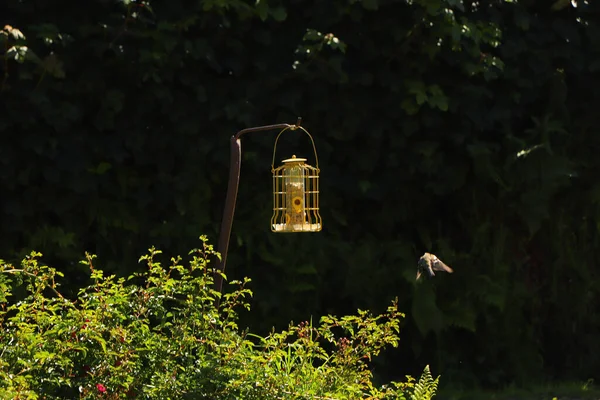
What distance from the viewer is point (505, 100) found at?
6.90 m

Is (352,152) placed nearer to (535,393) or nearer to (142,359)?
(535,393)

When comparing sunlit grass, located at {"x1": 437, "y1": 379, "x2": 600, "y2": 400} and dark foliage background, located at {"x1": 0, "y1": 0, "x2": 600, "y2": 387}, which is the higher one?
dark foliage background, located at {"x1": 0, "y1": 0, "x2": 600, "y2": 387}

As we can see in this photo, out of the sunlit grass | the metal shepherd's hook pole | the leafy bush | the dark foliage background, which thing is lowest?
the leafy bush

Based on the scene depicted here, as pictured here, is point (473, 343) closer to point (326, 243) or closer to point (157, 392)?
point (326, 243)

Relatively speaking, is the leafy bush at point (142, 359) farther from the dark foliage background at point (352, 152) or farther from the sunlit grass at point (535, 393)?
the sunlit grass at point (535, 393)

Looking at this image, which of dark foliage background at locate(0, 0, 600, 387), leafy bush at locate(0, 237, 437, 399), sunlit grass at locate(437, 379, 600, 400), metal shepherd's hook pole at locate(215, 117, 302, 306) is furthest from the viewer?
sunlit grass at locate(437, 379, 600, 400)

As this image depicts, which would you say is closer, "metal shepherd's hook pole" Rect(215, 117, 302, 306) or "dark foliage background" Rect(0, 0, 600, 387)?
"metal shepherd's hook pole" Rect(215, 117, 302, 306)

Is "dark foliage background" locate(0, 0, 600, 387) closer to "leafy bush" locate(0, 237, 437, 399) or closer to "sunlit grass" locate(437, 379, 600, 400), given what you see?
"sunlit grass" locate(437, 379, 600, 400)

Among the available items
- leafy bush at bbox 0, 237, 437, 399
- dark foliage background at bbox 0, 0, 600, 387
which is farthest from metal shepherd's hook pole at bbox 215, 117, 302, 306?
dark foliage background at bbox 0, 0, 600, 387

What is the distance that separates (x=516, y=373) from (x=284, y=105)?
253 centimetres

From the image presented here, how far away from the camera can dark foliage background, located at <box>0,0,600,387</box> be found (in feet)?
20.1

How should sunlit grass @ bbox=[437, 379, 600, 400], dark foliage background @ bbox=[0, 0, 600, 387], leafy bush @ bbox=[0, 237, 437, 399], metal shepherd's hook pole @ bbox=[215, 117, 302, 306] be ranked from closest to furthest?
1. leafy bush @ bbox=[0, 237, 437, 399]
2. metal shepherd's hook pole @ bbox=[215, 117, 302, 306]
3. dark foliage background @ bbox=[0, 0, 600, 387]
4. sunlit grass @ bbox=[437, 379, 600, 400]

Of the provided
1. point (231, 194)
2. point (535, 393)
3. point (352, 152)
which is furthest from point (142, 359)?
point (535, 393)

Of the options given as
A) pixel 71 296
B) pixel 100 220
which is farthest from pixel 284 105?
pixel 71 296
